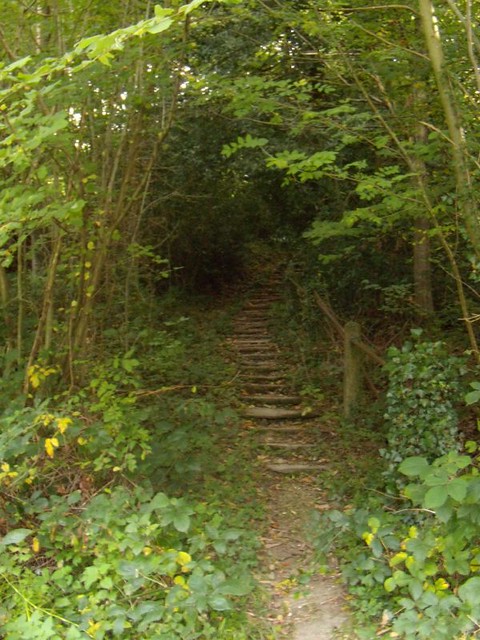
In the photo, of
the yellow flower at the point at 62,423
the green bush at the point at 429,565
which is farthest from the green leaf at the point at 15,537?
the green bush at the point at 429,565

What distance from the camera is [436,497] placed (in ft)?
13.8

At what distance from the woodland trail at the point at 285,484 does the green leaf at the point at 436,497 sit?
116cm

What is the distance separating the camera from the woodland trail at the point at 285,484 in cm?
499

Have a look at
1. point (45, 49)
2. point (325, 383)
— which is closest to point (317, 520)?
point (325, 383)

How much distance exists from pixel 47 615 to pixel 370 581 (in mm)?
2138

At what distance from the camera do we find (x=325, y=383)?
9.25 meters

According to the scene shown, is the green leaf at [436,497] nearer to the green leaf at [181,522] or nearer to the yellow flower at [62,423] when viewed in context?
the green leaf at [181,522]

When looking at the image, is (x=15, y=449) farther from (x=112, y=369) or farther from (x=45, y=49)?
(x=45, y=49)

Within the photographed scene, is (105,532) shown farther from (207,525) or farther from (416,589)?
(416,589)

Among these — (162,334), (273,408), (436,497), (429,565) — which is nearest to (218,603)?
(429,565)

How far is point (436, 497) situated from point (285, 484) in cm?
318

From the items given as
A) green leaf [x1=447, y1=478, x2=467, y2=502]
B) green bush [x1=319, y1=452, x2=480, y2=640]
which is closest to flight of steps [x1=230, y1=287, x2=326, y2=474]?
green bush [x1=319, y1=452, x2=480, y2=640]

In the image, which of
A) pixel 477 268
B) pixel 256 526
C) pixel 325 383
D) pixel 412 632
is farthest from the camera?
pixel 325 383

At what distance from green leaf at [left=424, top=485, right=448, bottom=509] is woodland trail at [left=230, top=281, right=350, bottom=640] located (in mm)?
1162
